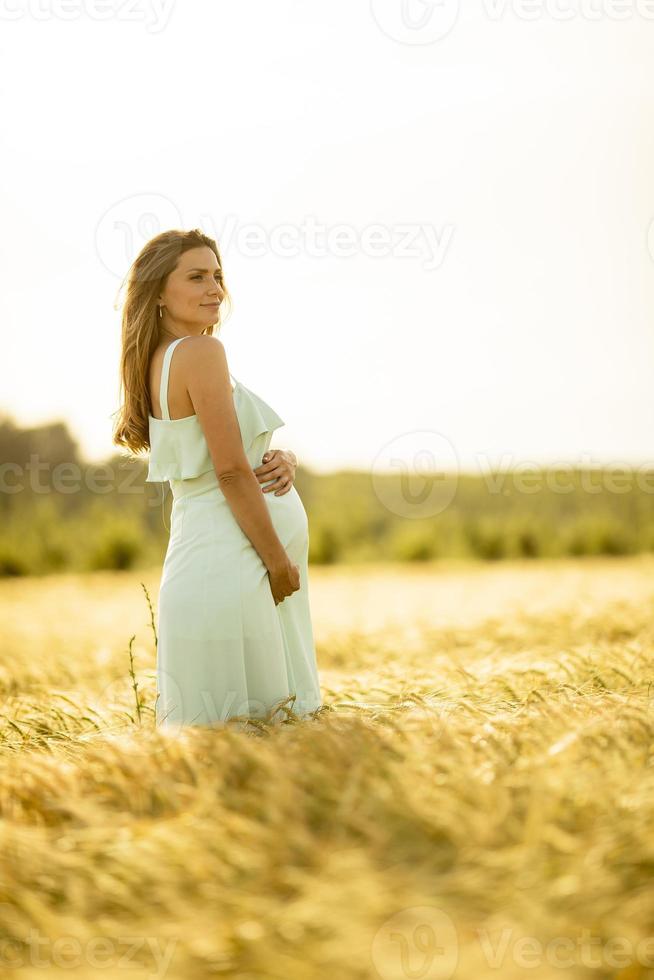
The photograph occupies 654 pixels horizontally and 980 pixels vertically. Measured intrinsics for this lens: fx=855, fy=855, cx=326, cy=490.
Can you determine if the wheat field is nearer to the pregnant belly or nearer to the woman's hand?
Answer: the pregnant belly

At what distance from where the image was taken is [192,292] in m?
3.04

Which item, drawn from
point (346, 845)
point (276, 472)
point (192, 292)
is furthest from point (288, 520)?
point (346, 845)

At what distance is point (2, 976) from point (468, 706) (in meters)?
1.84

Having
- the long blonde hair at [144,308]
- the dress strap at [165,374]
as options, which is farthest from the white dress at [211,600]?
the long blonde hair at [144,308]

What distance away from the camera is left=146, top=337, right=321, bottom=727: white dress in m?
2.93

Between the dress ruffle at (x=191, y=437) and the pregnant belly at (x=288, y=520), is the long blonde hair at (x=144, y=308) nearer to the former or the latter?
the dress ruffle at (x=191, y=437)

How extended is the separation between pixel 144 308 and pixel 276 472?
0.75m

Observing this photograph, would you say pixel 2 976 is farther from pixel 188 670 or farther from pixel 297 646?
pixel 297 646

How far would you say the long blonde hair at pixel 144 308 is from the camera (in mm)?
3045

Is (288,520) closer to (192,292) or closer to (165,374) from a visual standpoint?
(165,374)

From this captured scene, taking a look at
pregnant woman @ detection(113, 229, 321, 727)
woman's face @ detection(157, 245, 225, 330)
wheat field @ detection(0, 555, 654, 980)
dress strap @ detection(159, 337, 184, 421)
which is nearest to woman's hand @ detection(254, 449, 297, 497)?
pregnant woman @ detection(113, 229, 321, 727)

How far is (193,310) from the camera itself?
3.05 metres

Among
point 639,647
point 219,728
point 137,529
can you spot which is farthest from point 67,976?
point 137,529

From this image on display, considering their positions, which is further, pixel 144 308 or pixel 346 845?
pixel 144 308
